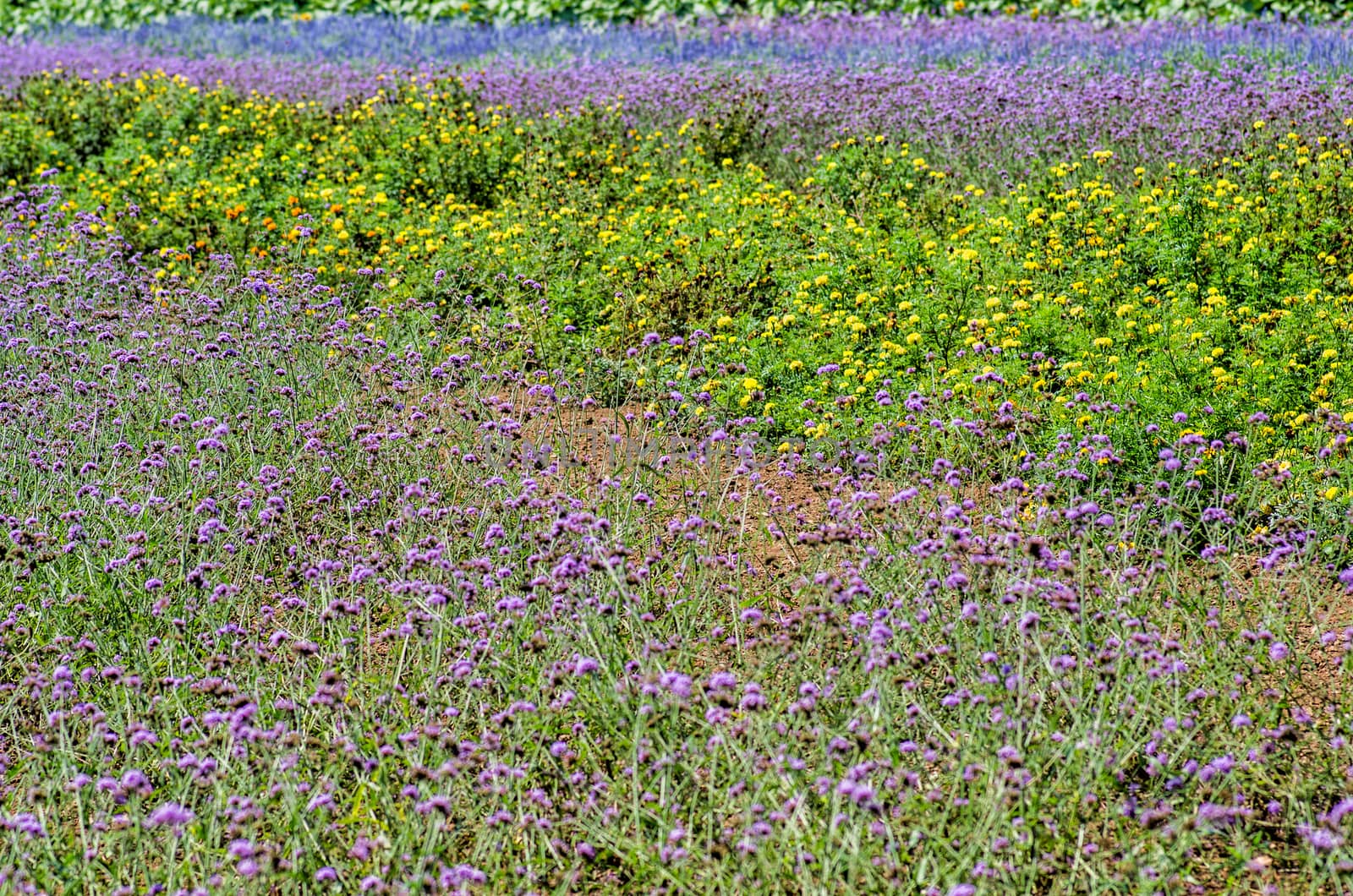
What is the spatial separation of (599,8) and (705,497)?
11.8 m

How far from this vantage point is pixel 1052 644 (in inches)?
131

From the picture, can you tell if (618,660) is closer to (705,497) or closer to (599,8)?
(705,497)

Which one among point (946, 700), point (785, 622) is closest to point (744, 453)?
point (785, 622)

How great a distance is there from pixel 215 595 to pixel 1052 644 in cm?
192

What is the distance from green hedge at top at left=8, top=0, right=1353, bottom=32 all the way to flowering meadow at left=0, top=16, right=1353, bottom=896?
133 inches

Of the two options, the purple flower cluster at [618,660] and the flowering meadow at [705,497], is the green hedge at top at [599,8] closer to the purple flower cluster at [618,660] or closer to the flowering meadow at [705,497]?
the flowering meadow at [705,497]

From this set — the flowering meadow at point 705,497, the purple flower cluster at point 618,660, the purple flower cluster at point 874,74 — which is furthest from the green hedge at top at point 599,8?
the purple flower cluster at point 618,660

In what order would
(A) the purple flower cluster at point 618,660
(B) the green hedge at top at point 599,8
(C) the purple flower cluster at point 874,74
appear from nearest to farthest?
(A) the purple flower cluster at point 618,660
(C) the purple flower cluster at point 874,74
(B) the green hedge at top at point 599,8

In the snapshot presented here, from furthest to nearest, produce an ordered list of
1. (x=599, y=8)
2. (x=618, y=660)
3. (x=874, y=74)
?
1. (x=599, y=8)
2. (x=874, y=74)
3. (x=618, y=660)

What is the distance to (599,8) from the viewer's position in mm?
14883

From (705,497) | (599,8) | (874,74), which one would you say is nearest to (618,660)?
(705,497)

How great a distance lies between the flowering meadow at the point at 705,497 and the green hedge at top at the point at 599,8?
337 cm

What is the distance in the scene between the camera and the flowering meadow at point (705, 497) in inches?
113

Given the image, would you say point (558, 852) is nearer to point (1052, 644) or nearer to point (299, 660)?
point (299, 660)
